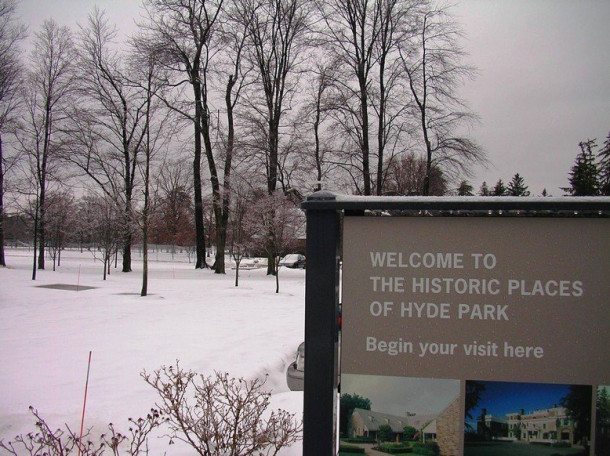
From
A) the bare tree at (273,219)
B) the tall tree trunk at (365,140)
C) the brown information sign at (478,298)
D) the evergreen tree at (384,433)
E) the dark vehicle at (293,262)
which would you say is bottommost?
the dark vehicle at (293,262)

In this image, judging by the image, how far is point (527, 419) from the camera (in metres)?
2.29

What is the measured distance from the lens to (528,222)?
7.63ft

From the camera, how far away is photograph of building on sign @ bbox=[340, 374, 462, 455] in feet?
7.65

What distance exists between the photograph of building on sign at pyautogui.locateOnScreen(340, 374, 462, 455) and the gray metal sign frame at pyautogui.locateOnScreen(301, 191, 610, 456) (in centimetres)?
11

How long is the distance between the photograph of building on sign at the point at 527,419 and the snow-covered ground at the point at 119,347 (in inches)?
77.9

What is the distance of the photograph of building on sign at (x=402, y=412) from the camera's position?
2.33 m

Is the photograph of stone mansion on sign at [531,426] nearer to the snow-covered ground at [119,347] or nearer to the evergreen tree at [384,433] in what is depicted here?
the evergreen tree at [384,433]

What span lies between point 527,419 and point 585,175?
39.8m

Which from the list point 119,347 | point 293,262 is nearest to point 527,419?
point 119,347

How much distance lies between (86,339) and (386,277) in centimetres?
760

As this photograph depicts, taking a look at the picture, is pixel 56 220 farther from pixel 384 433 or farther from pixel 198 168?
pixel 384 433

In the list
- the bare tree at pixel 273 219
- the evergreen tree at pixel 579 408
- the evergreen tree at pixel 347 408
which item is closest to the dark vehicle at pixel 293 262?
the bare tree at pixel 273 219

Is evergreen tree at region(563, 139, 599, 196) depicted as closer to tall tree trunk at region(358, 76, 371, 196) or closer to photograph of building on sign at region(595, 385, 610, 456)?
tall tree trunk at region(358, 76, 371, 196)

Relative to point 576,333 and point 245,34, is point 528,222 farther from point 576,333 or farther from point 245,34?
point 245,34
